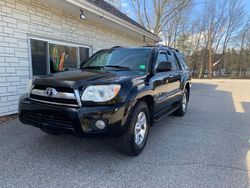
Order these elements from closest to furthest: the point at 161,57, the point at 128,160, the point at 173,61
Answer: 1. the point at 128,160
2. the point at 161,57
3. the point at 173,61

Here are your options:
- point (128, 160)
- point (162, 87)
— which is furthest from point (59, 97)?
point (162, 87)

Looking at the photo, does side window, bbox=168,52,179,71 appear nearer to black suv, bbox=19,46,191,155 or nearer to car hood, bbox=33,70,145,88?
black suv, bbox=19,46,191,155

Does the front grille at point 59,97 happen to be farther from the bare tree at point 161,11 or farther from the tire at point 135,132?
the bare tree at point 161,11

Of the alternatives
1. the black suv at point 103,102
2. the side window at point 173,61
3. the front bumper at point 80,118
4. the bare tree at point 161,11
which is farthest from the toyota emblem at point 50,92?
the bare tree at point 161,11

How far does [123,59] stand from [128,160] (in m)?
1.98

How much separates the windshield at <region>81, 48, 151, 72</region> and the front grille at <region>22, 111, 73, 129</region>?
1563 millimetres

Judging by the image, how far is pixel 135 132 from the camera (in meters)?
3.49

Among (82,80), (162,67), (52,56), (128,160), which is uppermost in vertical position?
(52,56)

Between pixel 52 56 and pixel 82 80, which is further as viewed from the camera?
pixel 52 56

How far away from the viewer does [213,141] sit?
431 cm

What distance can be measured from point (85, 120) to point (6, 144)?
1941mm

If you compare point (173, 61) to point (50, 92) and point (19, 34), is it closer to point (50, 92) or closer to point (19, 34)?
point (50, 92)

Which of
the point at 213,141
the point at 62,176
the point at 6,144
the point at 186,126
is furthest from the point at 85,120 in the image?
the point at 186,126

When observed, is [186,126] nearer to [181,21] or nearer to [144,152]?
[144,152]
